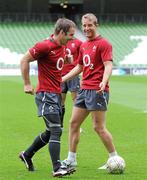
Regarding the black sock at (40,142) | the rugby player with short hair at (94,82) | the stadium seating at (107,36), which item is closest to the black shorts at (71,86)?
the rugby player with short hair at (94,82)

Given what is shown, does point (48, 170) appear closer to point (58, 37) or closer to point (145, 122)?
point (58, 37)

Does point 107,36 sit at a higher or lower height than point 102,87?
lower

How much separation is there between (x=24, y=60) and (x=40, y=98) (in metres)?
0.67

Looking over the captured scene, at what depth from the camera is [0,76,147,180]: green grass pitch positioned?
29.8 feet

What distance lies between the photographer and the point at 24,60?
866 cm

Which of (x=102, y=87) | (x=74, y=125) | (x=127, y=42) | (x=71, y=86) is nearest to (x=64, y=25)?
(x=102, y=87)

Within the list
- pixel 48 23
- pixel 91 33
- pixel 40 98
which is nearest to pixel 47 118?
pixel 40 98

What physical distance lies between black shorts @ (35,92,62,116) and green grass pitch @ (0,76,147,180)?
36.9 inches

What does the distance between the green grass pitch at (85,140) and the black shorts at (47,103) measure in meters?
0.94

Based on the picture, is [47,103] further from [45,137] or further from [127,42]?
[127,42]

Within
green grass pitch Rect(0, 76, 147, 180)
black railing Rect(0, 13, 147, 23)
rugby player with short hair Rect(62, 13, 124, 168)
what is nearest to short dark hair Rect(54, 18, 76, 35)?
rugby player with short hair Rect(62, 13, 124, 168)

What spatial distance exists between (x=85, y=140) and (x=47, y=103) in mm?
3913

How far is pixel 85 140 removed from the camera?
12.6 m

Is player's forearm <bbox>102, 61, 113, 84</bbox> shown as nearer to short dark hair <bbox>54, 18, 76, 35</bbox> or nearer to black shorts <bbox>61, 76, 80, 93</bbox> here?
short dark hair <bbox>54, 18, 76, 35</bbox>
